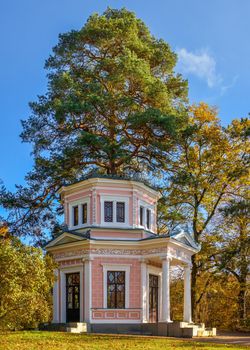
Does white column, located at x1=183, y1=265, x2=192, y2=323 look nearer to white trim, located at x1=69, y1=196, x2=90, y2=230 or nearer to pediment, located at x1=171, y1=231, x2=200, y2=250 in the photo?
pediment, located at x1=171, y1=231, x2=200, y2=250

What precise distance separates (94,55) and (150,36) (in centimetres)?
452

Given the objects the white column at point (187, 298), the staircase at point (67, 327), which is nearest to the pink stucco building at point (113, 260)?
the white column at point (187, 298)

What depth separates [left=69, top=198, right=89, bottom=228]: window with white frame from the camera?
30255 millimetres

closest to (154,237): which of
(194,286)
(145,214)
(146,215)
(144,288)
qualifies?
(144,288)

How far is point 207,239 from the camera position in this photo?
3688 centimetres

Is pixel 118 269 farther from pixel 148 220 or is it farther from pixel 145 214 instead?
pixel 148 220

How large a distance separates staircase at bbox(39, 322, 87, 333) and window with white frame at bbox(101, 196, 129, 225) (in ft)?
18.9

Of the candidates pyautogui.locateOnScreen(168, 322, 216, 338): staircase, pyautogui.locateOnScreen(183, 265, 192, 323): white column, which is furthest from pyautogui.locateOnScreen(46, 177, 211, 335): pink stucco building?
pyautogui.locateOnScreen(168, 322, 216, 338): staircase

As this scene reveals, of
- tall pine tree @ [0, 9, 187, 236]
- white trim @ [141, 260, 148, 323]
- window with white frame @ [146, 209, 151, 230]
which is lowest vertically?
white trim @ [141, 260, 148, 323]

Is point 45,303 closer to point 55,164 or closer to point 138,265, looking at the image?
point 138,265

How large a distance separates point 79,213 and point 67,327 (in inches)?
262

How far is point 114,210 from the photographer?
98.0 ft

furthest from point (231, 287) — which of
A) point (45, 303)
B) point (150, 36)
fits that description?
point (45, 303)

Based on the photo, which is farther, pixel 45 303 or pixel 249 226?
pixel 249 226
